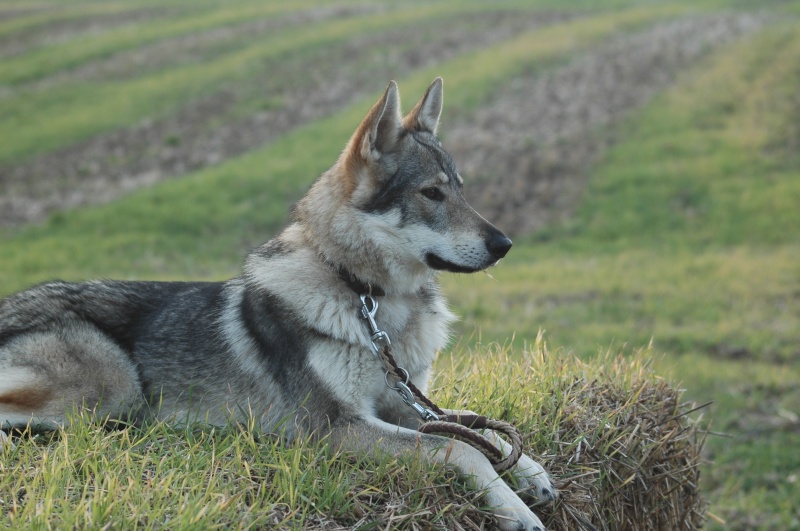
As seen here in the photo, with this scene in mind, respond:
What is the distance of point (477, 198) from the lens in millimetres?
17750

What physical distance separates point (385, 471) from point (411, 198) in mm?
1765

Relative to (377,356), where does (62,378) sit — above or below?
above

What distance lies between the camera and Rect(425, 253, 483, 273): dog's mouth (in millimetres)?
4727

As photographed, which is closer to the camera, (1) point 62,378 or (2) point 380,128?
(1) point 62,378

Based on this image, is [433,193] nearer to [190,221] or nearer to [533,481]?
[533,481]

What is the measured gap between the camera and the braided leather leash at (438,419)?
13.6ft

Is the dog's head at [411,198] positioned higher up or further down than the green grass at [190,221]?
higher up

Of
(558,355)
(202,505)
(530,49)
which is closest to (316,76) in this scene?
(530,49)

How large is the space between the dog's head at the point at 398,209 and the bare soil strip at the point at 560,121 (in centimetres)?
1200

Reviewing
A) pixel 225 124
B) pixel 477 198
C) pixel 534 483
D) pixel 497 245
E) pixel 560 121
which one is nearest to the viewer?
pixel 534 483

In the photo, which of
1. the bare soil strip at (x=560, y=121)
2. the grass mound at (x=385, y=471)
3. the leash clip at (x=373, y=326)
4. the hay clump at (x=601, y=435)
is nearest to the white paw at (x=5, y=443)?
the grass mound at (x=385, y=471)

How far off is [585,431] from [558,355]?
118 cm

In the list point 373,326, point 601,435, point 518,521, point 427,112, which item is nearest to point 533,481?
point 518,521

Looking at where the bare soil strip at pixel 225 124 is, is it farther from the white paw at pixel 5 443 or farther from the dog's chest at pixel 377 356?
the dog's chest at pixel 377 356
